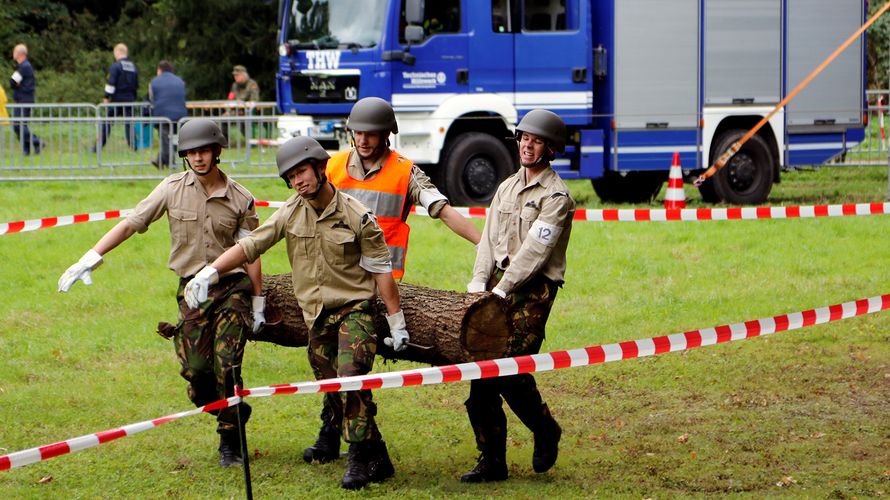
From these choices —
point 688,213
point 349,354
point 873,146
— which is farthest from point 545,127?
point 873,146

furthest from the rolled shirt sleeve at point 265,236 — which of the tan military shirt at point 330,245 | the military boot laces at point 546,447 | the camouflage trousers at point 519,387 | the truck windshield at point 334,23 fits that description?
the truck windshield at point 334,23

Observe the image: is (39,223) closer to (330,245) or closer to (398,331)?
(330,245)

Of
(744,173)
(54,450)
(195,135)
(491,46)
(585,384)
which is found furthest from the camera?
(744,173)

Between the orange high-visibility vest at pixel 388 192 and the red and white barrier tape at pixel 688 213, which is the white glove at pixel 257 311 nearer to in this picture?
the orange high-visibility vest at pixel 388 192

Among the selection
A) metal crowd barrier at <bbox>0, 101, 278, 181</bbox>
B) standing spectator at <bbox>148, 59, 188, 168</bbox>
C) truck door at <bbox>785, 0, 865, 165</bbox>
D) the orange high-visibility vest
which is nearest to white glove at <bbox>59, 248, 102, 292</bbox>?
the orange high-visibility vest

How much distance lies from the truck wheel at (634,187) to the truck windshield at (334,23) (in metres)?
3.84

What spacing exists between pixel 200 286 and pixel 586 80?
11.3 m

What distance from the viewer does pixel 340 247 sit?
670 cm

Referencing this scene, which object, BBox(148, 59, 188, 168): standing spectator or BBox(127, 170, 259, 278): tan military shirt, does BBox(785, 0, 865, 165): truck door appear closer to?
BBox(148, 59, 188, 168): standing spectator

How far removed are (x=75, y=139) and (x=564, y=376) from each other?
11355 millimetres

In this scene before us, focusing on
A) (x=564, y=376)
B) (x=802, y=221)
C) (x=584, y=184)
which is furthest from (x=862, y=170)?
(x=564, y=376)

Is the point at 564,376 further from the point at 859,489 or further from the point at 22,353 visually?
the point at 22,353

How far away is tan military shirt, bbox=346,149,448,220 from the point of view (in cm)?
721

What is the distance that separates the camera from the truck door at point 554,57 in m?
17.1
